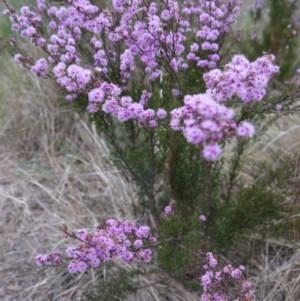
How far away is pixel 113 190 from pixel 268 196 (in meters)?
1.44

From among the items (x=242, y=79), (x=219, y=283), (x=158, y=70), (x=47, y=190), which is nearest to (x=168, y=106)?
(x=158, y=70)

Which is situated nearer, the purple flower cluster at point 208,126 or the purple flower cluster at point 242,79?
the purple flower cluster at point 208,126

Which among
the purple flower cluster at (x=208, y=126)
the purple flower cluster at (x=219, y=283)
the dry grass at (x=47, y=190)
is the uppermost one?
the dry grass at (x=47, y=190)

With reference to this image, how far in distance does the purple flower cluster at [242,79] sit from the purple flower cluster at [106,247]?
740 millimetres

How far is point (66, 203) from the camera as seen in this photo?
3.35 meters

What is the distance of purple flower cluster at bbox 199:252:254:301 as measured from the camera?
159 cm

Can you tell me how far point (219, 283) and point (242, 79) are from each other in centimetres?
85

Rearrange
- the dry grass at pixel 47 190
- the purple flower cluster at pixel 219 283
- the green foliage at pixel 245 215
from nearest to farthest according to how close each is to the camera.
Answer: the purple flower cluster at pixel 219 283 < the green foliage at pixel 245 215 < the dry grass at pixel 47 190

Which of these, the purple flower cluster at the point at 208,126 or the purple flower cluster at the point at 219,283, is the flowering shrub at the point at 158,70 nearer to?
the purple flower cluster at the point at 208,126

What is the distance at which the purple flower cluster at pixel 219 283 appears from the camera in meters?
1.59

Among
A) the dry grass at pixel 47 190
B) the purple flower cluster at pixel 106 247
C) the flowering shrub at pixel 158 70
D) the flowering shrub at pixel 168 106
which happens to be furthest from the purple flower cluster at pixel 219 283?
the dry grass at pixel 47 190

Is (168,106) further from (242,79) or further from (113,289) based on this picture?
(113,289)

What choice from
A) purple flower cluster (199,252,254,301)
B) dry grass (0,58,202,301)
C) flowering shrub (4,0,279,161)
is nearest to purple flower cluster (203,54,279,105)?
flowering shrub (4,0,279,161)

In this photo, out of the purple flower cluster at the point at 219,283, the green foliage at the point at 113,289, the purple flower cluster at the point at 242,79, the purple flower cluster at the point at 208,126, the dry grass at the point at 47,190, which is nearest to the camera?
the purple flower cluster at the point at 208,126
